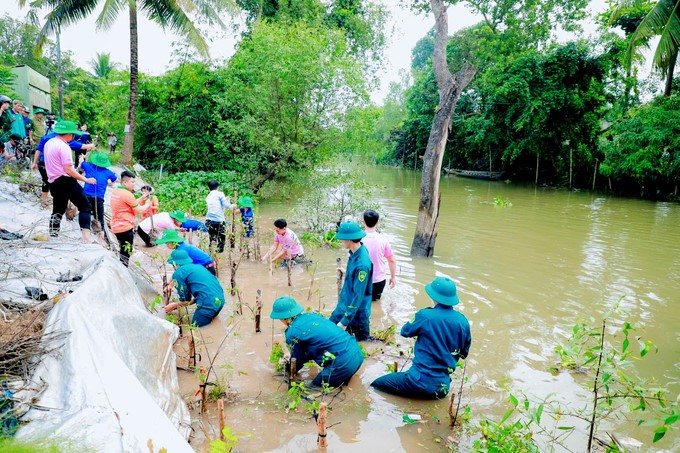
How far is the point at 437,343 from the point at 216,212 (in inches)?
228

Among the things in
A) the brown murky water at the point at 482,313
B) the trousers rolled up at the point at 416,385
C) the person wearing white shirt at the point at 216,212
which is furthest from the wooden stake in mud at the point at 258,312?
the person wearing white shirt at the point at 216,212

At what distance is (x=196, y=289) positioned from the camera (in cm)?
549

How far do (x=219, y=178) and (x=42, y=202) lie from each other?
812 cm

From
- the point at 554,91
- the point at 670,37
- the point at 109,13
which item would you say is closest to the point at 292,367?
the point at 109,13

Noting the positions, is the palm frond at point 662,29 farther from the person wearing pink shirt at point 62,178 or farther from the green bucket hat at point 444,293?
the person wearing pink shirt at point 62,178

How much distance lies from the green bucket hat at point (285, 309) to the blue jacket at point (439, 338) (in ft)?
3.41

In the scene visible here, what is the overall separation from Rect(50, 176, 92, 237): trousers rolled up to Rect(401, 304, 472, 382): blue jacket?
4.63 meters

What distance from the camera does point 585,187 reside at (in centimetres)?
2386

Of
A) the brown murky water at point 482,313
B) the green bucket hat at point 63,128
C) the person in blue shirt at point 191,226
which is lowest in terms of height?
the brown murky water at point 482,313

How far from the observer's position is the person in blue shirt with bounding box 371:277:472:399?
405 centimetres

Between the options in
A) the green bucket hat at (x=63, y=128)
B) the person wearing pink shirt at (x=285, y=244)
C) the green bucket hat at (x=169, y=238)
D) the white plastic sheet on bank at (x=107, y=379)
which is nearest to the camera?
the white plastic sheet on bank at (x=107, y=379)

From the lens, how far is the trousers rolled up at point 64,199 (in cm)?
594

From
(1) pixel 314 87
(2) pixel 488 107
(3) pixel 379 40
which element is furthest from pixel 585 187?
(1) pixel 314 87

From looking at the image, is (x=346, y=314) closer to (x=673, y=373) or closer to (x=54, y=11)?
(x=673, y=373)
